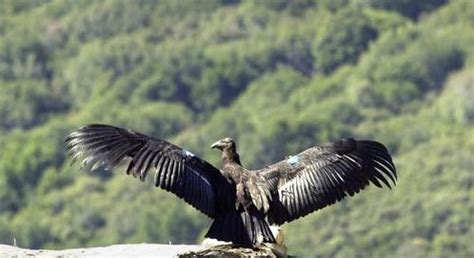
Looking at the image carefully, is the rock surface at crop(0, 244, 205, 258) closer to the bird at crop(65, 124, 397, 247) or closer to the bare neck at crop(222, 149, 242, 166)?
the bird at crop(65, 124, 397, 247)

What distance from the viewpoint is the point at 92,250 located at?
1428cm

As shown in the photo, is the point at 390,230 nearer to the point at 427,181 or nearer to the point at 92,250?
the point at 427,181

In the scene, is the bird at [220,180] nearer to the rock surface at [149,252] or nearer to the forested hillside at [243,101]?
the rock surface at [149,252]

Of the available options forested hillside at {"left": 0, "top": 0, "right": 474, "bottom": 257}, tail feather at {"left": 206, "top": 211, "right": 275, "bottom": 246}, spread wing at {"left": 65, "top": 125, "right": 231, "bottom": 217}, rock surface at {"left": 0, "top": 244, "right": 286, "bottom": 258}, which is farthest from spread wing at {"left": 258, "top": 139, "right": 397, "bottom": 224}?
forested hillside at {"left": 0, "top": 0, "right": 474, "bottom": 257}

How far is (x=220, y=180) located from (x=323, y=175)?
0.71 meters


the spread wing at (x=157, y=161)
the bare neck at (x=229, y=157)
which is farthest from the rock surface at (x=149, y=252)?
the bare neck at (x=229, y=157)

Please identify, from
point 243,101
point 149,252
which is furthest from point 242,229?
point 243,101

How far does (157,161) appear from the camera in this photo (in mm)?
14430

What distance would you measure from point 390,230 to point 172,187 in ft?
146

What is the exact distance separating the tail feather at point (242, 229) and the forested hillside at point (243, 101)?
3871 centimetres

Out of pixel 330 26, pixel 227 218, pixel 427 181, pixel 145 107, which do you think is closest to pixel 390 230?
pixel 427 181

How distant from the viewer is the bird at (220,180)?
14344 millimetres

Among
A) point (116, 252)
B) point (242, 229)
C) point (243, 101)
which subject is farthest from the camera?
point (243, 101)

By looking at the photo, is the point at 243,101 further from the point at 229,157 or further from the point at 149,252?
the point at 149,252
